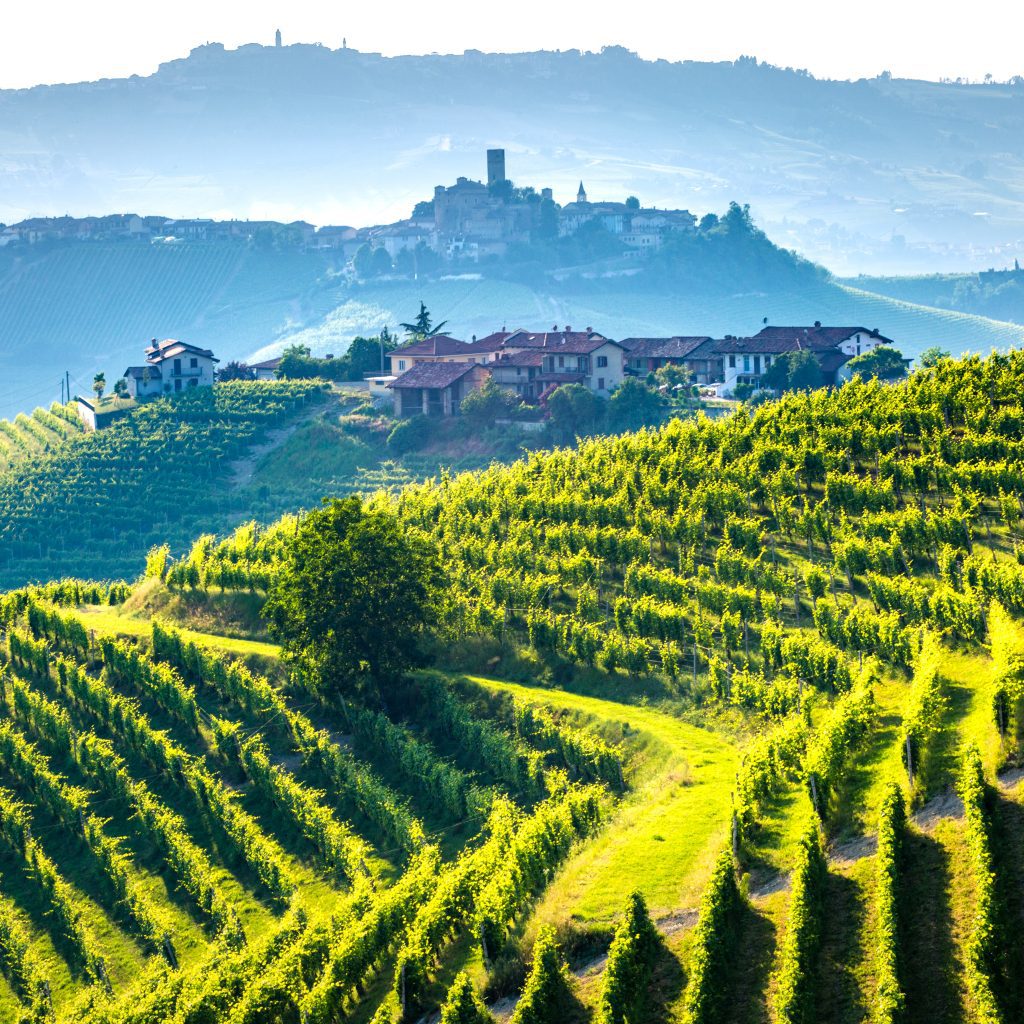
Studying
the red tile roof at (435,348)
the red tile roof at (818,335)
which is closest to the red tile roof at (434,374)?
the red tile roof at (435,348)

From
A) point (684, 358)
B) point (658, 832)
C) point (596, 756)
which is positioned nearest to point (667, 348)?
point (684, 358)

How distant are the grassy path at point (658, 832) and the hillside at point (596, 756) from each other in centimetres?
13

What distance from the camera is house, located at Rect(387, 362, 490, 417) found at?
372 ft

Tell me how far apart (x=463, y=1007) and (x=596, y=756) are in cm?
1331

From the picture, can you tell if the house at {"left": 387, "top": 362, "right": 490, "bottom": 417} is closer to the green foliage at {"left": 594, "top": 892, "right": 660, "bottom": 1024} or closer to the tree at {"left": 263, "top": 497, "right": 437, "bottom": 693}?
the tree at {"left": 263, "top": 497, "right": 437, "bottom": 693}

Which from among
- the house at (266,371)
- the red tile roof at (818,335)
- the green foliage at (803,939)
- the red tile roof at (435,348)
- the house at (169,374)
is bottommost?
the house at (266,371)

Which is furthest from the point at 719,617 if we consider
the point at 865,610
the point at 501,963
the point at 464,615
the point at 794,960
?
the point at 794,960

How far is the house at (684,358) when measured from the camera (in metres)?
117

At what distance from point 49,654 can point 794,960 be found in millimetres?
36353

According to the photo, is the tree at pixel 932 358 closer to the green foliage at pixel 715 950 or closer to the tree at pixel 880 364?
the tree at pixel 880 364

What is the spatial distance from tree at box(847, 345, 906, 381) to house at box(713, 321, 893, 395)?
2.52 m

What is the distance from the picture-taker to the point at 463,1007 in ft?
96.2

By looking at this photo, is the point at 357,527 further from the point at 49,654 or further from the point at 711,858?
the point at 711,858

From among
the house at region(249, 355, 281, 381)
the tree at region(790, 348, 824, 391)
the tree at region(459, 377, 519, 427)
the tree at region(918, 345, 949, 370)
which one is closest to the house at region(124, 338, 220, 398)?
the house at region(249, 355, 281, 381)
